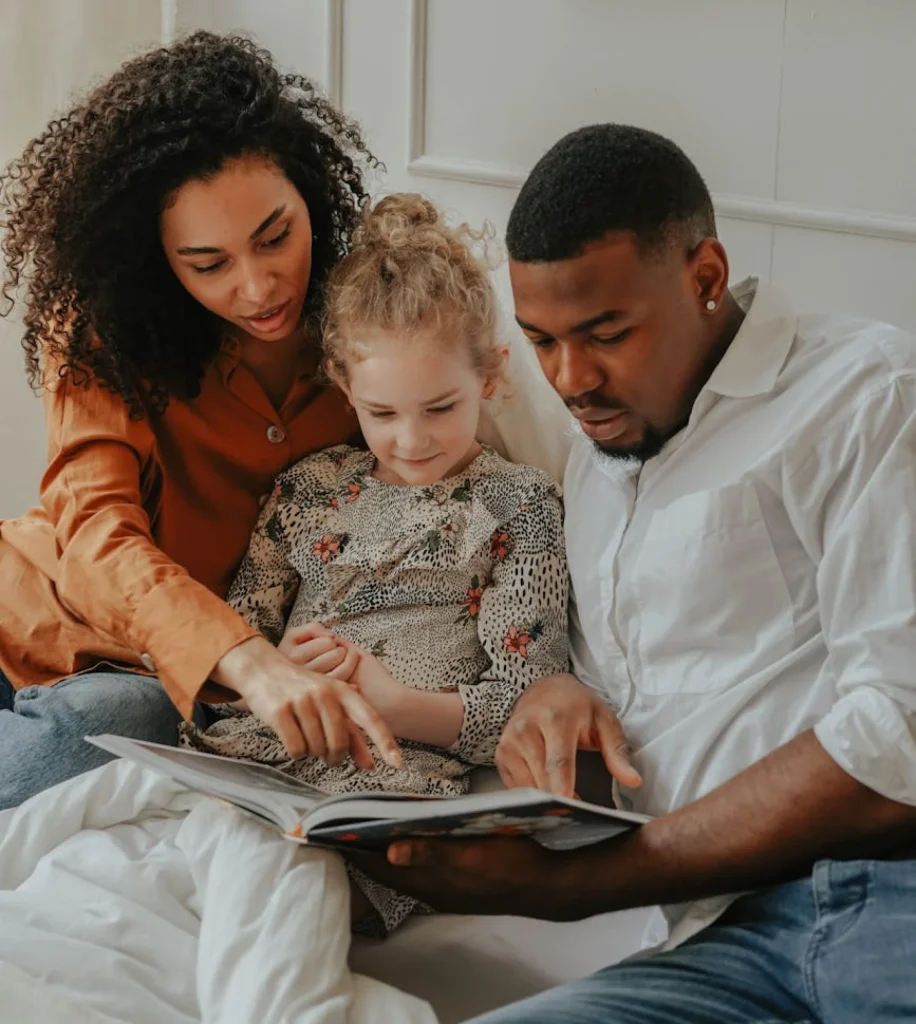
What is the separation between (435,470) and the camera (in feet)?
5.80

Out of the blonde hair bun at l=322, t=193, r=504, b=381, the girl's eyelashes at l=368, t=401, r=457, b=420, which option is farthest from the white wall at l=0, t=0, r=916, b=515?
the girl's eyelashes at l=368, t=401, r=457, b=420

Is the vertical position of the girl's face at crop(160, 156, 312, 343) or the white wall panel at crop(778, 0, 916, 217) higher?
the white wall panel at crop(778, 0, 916, 217)

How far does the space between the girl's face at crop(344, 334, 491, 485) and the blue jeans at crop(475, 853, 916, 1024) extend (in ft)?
2.26

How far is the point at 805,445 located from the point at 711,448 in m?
0.14

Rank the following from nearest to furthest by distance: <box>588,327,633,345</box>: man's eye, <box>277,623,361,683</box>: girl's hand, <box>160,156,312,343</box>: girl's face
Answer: <box>588,327,633,345</box>: man's eye → <box>277,623,361,683</box>: girl's hand → <box>160,156,312,343</box>: girl's face

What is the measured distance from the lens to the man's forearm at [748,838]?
4.12ft

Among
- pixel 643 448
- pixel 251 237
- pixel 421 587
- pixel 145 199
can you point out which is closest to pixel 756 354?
pixel 643 448

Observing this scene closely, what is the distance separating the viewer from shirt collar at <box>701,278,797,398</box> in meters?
1.43

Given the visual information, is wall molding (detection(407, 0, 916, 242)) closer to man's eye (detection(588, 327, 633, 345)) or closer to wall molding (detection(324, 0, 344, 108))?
wall molding (detection(324, 0, 344, 108))

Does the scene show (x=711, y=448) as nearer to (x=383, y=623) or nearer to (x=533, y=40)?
(x=383, y=623)

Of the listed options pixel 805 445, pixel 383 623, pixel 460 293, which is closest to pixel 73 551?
pixel 383 623

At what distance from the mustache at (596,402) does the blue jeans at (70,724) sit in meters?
0.68

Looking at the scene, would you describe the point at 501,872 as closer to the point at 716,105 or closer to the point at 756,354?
the point at 756,354

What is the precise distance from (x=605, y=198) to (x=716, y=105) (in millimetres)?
622
